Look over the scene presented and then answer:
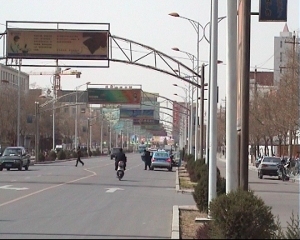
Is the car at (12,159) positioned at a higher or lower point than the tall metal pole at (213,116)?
lower

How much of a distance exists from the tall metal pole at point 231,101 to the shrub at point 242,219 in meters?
3.42

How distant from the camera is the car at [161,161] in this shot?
193ft

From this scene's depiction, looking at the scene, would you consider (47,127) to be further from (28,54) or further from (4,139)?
(28,54)

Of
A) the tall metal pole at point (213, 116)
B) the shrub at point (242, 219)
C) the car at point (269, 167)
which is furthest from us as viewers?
the car at point (269, 167)

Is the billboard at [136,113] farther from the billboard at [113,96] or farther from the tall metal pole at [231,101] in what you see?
the tall metal pole at [231,101]

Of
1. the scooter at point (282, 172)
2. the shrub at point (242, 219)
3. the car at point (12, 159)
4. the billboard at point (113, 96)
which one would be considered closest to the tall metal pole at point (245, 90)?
the shrub at point (242, 219)

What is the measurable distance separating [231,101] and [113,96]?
5825 cm

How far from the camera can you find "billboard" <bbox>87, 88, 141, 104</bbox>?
241 ft

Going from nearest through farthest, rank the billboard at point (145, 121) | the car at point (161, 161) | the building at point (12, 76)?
the car at point (161, 161), the billboard at point (145, 121), the building at point (12, 76)

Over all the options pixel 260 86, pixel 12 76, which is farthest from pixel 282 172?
pixel 12 76

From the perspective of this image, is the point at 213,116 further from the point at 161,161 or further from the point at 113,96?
the point at 113,96

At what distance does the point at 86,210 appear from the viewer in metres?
21.2

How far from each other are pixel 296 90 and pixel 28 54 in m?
17.2

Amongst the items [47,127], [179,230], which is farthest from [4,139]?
[179,230]
